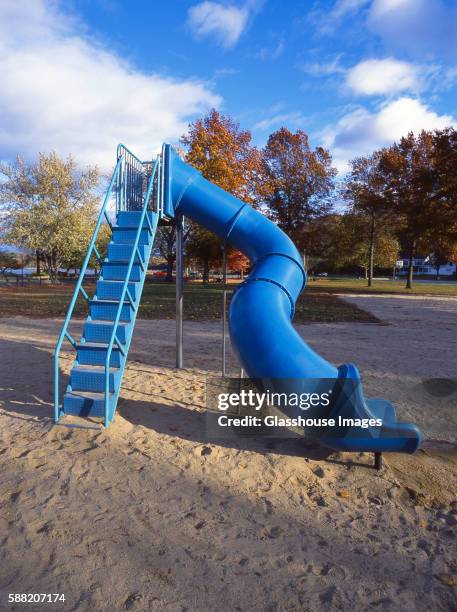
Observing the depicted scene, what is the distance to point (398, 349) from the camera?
984 centimetres

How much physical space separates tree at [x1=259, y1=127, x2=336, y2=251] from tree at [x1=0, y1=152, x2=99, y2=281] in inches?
670

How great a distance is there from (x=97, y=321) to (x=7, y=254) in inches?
1926

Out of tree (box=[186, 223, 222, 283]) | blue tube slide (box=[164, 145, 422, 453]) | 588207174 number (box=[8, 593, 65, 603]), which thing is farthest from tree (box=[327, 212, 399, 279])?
588207174 number (box=[8, 593, 65, 603])

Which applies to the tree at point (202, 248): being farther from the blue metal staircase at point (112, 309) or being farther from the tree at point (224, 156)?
the blue metal staircase at point (112, 309)

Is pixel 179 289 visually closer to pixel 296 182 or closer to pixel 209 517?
pixel 209 517

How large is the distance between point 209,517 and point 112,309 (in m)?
3.18

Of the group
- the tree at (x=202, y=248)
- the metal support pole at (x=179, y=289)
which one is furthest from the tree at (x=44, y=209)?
the metal support pole at (x=179, y=289)

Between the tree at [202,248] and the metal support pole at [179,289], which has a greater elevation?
the tree at [202,248]

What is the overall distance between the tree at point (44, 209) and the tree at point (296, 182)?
670 inches

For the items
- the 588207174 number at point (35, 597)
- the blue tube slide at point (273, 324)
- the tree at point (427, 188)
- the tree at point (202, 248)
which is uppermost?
the tree at point (427, 188)

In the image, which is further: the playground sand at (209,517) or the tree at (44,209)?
the tree at (44,209)

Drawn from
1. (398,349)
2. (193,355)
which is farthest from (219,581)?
(398,349)

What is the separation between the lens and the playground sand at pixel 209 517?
2615 mm

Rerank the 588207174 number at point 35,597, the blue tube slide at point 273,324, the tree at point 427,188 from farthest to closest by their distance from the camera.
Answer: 1. the tree at point 427,188
2. the blue tube slide at point 273,324
3. the 588207174 number at point 35,597
